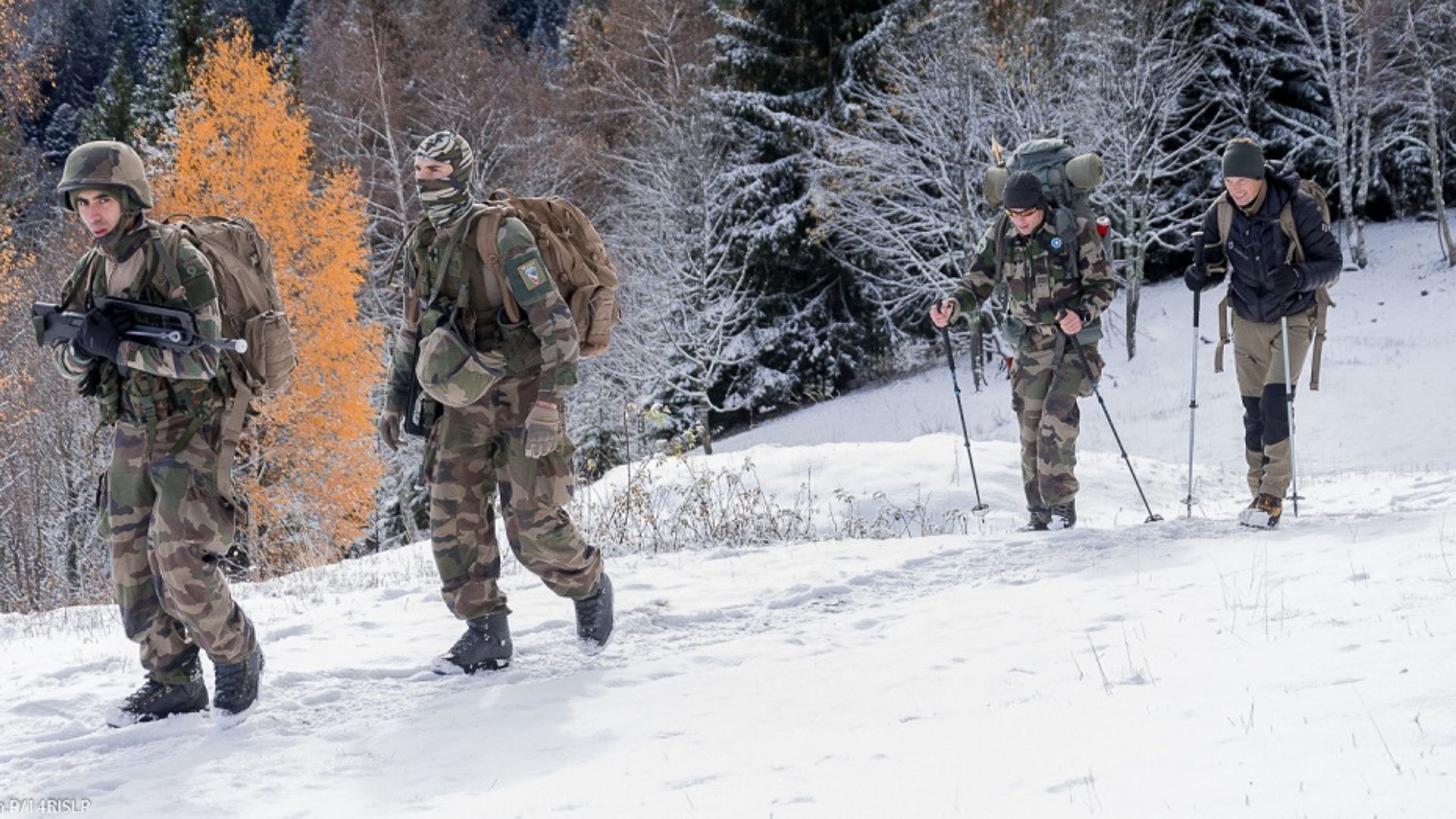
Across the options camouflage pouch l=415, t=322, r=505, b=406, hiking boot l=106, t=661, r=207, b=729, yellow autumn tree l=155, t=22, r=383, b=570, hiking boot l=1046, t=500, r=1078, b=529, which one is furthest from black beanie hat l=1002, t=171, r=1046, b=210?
yellow autumn tree l=155, t=22, r=383, b=570

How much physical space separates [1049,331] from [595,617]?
3.90 metres

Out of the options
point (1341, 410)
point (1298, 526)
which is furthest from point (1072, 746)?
point (1341, 410)

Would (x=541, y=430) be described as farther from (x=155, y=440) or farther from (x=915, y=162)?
(x=915, y=162)

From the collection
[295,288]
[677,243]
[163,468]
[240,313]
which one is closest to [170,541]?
[163,468]

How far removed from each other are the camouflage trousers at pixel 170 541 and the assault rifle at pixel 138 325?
33cm

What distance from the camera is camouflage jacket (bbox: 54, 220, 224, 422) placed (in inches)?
181

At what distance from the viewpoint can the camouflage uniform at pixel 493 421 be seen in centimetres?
499

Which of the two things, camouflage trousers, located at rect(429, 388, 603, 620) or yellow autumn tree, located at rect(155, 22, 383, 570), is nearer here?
camouflage trousers, located at rect(429, 388, 603, 620)

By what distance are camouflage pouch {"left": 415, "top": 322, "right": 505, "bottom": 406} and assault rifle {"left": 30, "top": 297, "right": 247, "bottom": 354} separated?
732 millimetres

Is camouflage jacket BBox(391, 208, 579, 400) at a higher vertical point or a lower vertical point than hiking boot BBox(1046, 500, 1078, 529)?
higher

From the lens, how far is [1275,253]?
7.30 metres

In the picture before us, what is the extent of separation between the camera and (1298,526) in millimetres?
7277

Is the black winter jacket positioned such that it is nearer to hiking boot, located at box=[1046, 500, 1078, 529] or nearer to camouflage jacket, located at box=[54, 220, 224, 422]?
hiking boot, located at box=[1046, 500, 1078, 529]

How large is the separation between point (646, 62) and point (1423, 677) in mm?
31101
